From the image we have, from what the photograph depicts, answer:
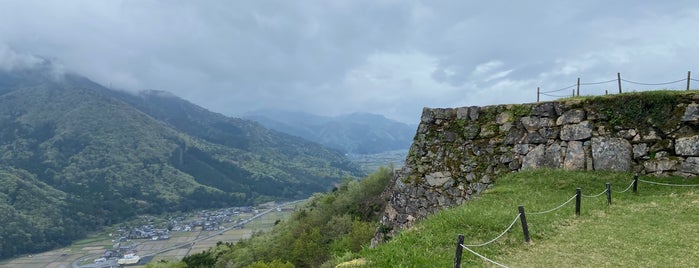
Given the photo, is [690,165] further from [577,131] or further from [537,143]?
[537,143]

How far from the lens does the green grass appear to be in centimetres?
1209

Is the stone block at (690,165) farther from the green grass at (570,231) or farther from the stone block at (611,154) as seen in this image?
the stone block at (611,154)

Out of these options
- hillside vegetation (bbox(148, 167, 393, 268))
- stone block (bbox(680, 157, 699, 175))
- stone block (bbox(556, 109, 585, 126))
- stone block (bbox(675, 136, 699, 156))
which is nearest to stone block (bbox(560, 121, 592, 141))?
stone block (bbox(556, 109, 585, 126))

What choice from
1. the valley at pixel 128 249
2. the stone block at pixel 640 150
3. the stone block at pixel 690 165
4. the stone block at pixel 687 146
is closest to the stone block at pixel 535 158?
the stone block at pixel 640 150

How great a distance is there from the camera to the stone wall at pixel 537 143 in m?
21.3

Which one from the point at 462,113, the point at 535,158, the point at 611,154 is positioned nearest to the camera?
the point at 611,154

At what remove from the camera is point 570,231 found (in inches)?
588

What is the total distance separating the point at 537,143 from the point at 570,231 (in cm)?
1098

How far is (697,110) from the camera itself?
2081 cm

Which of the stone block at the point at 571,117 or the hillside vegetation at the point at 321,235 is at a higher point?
the stone block at the point at 571,117

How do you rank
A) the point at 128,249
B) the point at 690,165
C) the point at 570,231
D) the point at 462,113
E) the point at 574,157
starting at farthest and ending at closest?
the point at 128,249 < the point at 462,113 < the point at 574,157 < the point at 690,165 < the point at 570,231

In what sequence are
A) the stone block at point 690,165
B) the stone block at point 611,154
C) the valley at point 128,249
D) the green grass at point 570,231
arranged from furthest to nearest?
the valley at point 128,249 → the stone block at point 611,154 → the stone block at point 690,165 → the green grass at point 570,231

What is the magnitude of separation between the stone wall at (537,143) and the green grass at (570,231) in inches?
64.2

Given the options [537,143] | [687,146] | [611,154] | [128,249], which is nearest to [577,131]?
[611,154]
